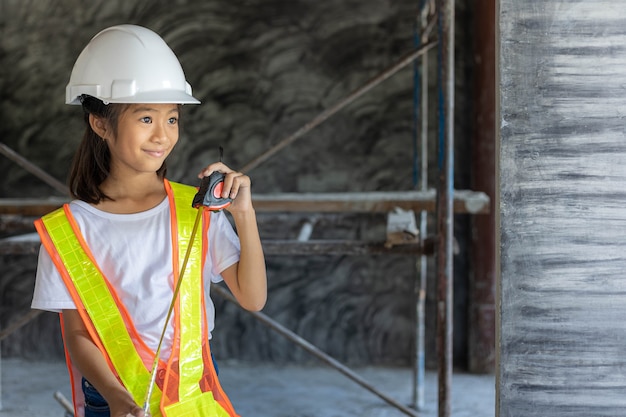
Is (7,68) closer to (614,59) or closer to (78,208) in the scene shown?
(78,208)

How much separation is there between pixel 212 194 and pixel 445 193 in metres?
1.83

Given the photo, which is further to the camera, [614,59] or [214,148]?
[214,148]

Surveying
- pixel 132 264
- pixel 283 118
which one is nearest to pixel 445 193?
pixel 132 264

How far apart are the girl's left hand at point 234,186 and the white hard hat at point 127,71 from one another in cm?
22

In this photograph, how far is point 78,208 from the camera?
2072 mm

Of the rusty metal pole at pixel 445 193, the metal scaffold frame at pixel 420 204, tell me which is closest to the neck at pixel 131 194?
the metal scaffold frame at pixel 420 204

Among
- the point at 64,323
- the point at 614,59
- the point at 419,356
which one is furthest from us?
the point at 419,356

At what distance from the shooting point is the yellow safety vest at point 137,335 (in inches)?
76.0

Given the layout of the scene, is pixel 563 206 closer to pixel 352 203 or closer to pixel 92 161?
pixel 92 161

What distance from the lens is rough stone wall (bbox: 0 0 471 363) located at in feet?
17.6

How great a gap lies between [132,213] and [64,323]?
32 cm

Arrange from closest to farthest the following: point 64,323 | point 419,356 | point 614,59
Result: point 614,59 → point 64,323 → point 419,356

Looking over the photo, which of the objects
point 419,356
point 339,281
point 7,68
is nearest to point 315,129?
point 339,281

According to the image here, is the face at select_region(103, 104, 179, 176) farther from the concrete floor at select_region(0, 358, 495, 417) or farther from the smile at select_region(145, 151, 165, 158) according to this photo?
the concrete floor at select_region(0, 358, 495, 417)
